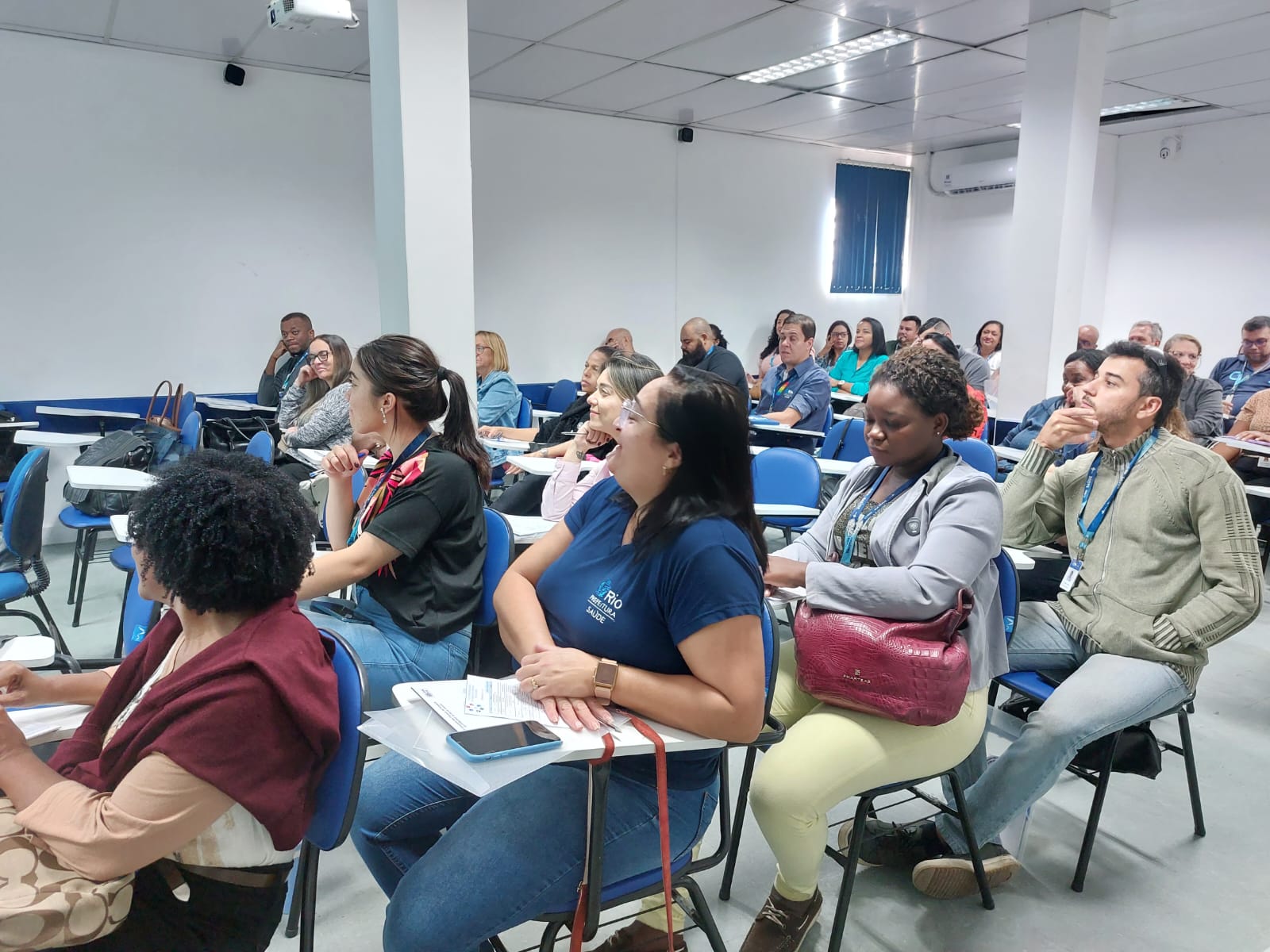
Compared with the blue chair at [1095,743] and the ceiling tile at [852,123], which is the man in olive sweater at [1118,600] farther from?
the ceiling tile at [852,123]

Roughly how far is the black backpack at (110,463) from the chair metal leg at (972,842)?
3.05 metres

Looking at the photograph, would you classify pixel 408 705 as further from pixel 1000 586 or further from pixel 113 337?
pixel 113 337

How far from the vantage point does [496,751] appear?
1138 millimetres

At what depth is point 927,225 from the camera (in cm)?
915

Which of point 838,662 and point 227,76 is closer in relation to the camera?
point 838,662

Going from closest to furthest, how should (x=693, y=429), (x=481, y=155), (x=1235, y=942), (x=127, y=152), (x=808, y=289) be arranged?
(x=693, y=429)
(x=1235, y=942)
(x=127, y=152)
(x=481, y=155)
(x=808, y=289)

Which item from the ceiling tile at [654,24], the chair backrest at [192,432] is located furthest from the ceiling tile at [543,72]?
the chair backrest at [192,432]

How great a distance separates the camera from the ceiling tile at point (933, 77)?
5.42 meters

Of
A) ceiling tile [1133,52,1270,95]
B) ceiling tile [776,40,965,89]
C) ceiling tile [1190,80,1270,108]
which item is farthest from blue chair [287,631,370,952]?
ceiling tile [1190,80,1270,108]

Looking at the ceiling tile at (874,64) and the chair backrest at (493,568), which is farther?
the ceiling tile at (874,64)

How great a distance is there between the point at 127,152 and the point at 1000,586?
18.5 feet

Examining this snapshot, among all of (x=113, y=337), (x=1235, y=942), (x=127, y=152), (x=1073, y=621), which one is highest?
(x=127, y=152)

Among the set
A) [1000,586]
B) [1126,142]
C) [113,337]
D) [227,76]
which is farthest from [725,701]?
[1126,142]

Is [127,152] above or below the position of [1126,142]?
below
